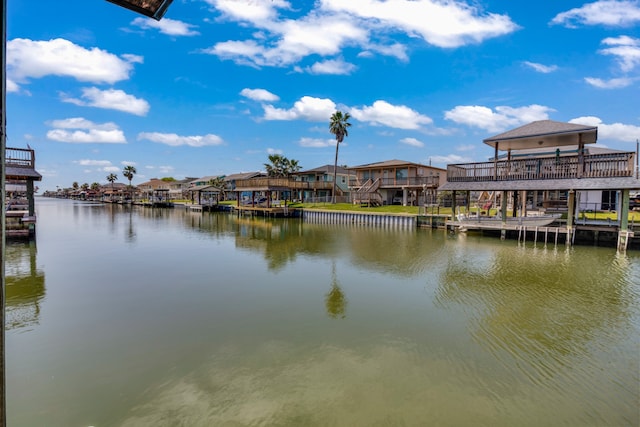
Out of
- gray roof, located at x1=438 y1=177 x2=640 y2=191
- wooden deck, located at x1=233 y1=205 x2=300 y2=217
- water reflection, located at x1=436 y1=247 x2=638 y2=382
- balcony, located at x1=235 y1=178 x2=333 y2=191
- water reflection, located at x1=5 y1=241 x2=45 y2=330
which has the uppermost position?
balcony, located at x1=235 y1=178 x2=333 y2=191

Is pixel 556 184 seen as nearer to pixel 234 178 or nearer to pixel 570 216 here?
pixel 570 216

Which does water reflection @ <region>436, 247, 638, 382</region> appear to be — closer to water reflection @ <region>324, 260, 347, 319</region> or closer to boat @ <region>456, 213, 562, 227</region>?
water reflection @ <region>324, 260, 347, 319</region>

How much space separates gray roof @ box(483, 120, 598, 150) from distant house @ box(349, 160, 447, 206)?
17.1 m

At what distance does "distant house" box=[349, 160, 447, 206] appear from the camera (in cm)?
4391

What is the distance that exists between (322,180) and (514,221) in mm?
39348

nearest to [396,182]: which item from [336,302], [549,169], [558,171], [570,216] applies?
[549,169]

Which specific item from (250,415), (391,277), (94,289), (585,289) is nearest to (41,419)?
(250,415)

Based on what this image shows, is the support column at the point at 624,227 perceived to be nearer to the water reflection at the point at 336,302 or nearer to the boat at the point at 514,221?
the boat at the point at 514,221

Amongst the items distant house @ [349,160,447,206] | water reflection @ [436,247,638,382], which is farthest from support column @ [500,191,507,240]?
distant house @ [349,160,447,206]

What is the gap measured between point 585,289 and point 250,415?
505 inches

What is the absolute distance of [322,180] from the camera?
60.9 m

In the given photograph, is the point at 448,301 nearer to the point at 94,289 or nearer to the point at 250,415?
the point at 250,415

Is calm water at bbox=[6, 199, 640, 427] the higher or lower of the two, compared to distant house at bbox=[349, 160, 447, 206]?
lower

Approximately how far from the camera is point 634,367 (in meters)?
6.71
